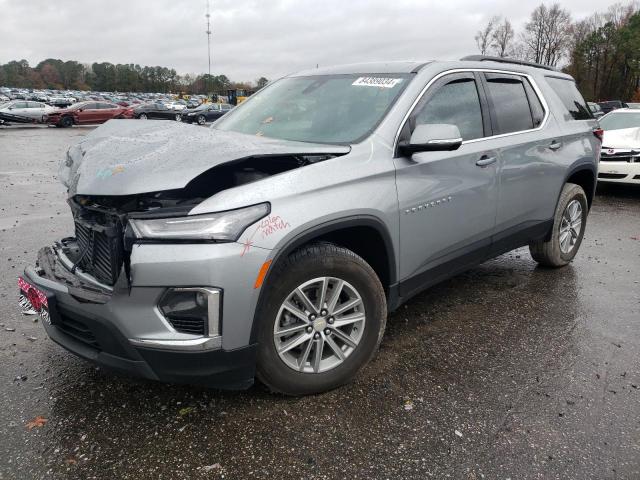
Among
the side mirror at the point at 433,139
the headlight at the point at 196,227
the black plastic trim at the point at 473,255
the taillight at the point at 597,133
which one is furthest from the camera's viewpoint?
the taillight at the point at 597,133

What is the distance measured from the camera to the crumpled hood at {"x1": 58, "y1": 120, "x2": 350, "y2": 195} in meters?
2.36

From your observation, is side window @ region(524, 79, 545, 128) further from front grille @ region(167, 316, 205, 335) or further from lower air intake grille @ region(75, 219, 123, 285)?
lower air intake grille @ region(75, 219, 123, 285)

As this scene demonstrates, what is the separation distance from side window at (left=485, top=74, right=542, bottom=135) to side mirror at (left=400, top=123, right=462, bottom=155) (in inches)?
39.8

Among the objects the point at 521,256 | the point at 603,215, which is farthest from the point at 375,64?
the point at 603,215

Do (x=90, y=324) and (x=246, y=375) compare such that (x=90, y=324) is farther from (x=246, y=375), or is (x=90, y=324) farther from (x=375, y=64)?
(x=375, y=64)

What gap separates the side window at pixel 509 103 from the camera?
153 inches

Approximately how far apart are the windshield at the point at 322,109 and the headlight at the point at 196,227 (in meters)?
1.04

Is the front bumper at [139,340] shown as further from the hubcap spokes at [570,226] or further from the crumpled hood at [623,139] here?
the crumpled hood at [623,139]

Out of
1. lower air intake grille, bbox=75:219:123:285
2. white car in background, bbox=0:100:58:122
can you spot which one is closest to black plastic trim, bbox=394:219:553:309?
lower air intake grille, bbox=75:219:123:285

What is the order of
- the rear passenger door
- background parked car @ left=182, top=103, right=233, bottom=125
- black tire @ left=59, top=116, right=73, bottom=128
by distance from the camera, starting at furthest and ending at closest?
background parked car @ left=182, top=103, right=233, bottom=125 < black tire @ left=59, top=116, right=73, bottom=128 < the rear passenger door

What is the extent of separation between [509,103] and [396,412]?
2620 millimetres

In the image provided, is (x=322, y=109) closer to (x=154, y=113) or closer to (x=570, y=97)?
(x=570, y=97)

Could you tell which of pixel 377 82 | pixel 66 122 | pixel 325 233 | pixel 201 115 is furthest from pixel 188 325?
pixel 201 115

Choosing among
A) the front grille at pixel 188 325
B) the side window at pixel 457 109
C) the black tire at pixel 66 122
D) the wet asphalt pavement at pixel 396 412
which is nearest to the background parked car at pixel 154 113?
the black tire at pixel 66 122
